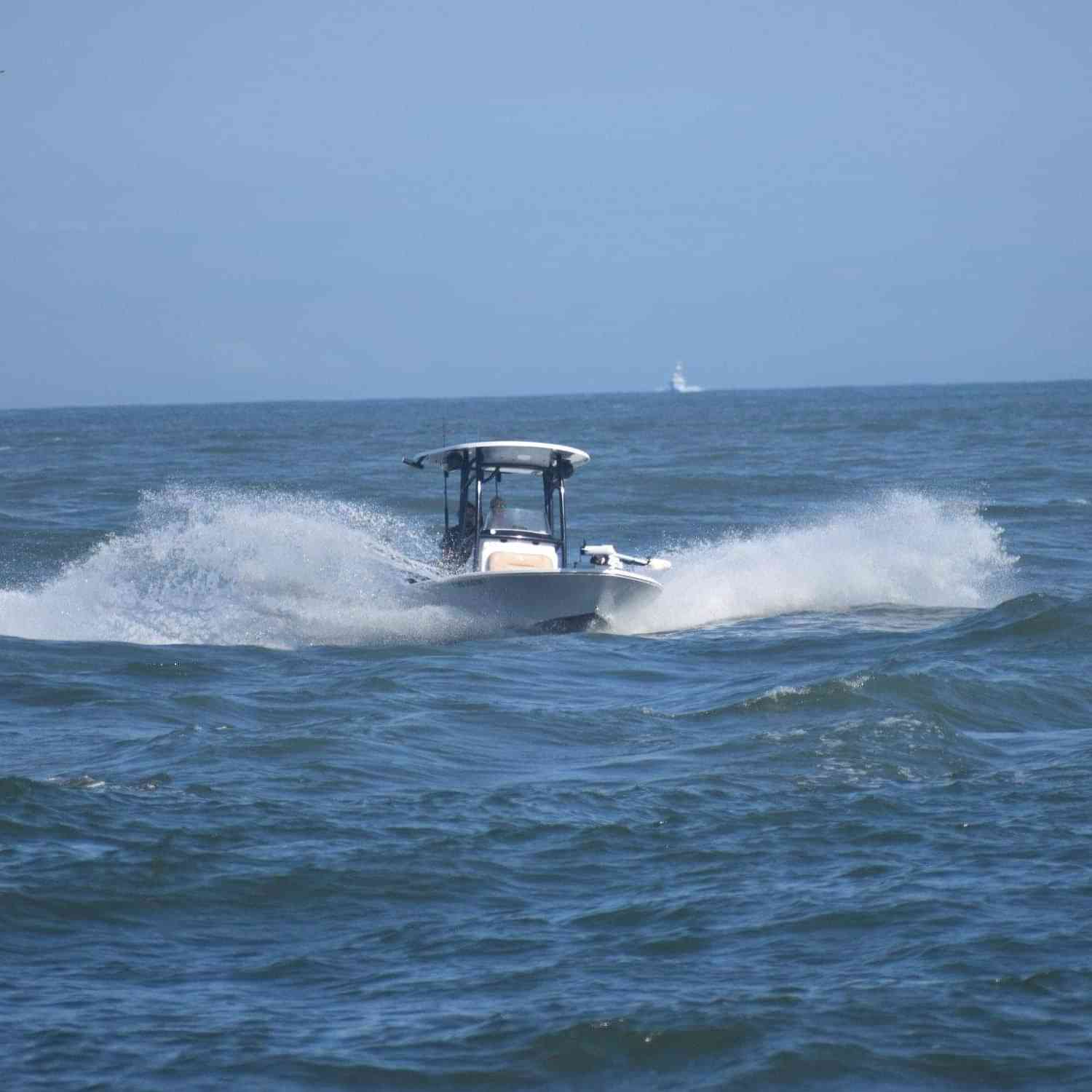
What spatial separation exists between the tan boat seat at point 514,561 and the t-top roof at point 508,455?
1.27 meters

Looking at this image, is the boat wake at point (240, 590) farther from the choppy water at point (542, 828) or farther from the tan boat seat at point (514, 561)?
the tan boat seat at point (514, 561)

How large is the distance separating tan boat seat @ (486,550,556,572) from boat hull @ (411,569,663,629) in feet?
1.55

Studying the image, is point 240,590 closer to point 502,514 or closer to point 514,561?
point 502,514

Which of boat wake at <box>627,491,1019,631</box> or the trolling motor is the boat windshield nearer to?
the trolling motor

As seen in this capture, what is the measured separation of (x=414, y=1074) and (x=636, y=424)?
8930cm

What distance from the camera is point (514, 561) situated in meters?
20.0

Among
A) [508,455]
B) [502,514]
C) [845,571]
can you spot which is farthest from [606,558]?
[845,571]

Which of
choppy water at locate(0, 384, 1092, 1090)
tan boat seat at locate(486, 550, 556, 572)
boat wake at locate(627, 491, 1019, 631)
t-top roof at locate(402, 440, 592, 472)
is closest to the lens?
choppy water at locate(0, 384, 1092, 1090)

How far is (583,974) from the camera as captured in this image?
8.12 meters

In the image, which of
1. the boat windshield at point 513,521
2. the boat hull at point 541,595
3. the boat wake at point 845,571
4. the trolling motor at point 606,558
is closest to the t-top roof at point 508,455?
the boat windshield at point 513,521

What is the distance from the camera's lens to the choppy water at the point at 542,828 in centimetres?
739

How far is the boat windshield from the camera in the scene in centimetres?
2028

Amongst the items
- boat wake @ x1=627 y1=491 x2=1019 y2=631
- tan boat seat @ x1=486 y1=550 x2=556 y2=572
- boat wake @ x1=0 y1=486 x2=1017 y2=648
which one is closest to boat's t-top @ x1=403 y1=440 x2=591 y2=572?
tan boat seat @ x1=486 y1=550 x2=556 y2=572

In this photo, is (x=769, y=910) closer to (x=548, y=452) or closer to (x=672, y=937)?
(x=672, y=937)
